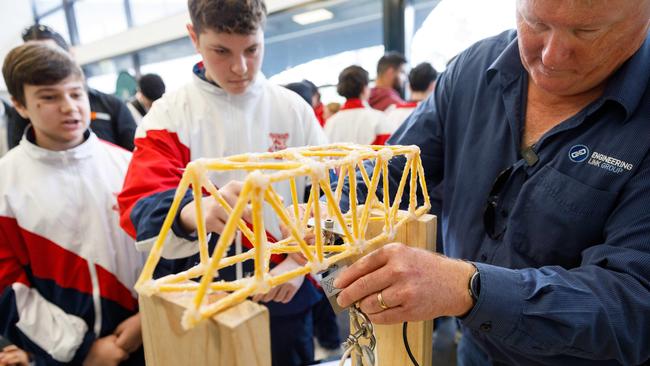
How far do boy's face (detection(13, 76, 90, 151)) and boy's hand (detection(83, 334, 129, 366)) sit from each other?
0.59 m

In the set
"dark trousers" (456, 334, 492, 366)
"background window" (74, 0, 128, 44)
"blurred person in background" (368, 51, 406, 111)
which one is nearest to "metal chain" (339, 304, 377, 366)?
"dark trousers" (456, 334, 492, 366)

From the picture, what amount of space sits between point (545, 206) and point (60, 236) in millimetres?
1226

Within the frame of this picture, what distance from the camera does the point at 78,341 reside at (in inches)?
40.6

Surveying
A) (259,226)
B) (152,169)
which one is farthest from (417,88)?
(259,226)

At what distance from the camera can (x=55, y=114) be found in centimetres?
114

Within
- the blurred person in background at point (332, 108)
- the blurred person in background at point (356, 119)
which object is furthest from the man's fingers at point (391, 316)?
the blurred person in background at point (332, 108)

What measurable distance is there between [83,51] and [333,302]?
8.42 metres

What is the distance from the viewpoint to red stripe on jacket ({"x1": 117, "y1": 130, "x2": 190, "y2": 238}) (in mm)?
904

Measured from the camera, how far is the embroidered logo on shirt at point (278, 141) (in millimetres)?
1166

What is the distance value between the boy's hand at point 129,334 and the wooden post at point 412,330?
73 centimetres

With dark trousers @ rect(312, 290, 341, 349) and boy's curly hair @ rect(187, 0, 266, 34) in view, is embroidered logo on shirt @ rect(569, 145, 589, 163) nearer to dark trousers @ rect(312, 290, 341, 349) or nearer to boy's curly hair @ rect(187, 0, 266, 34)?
boy's curly hair @ rect(187, 0, 266, 34)

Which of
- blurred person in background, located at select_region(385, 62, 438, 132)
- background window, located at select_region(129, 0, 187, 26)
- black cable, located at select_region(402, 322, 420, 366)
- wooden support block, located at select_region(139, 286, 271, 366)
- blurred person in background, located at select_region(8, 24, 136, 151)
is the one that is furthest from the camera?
background window, located at select_region(129, 0, 187, 26)

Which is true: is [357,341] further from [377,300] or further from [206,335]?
[206,335]

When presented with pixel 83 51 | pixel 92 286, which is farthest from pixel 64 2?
pixel 92 286
